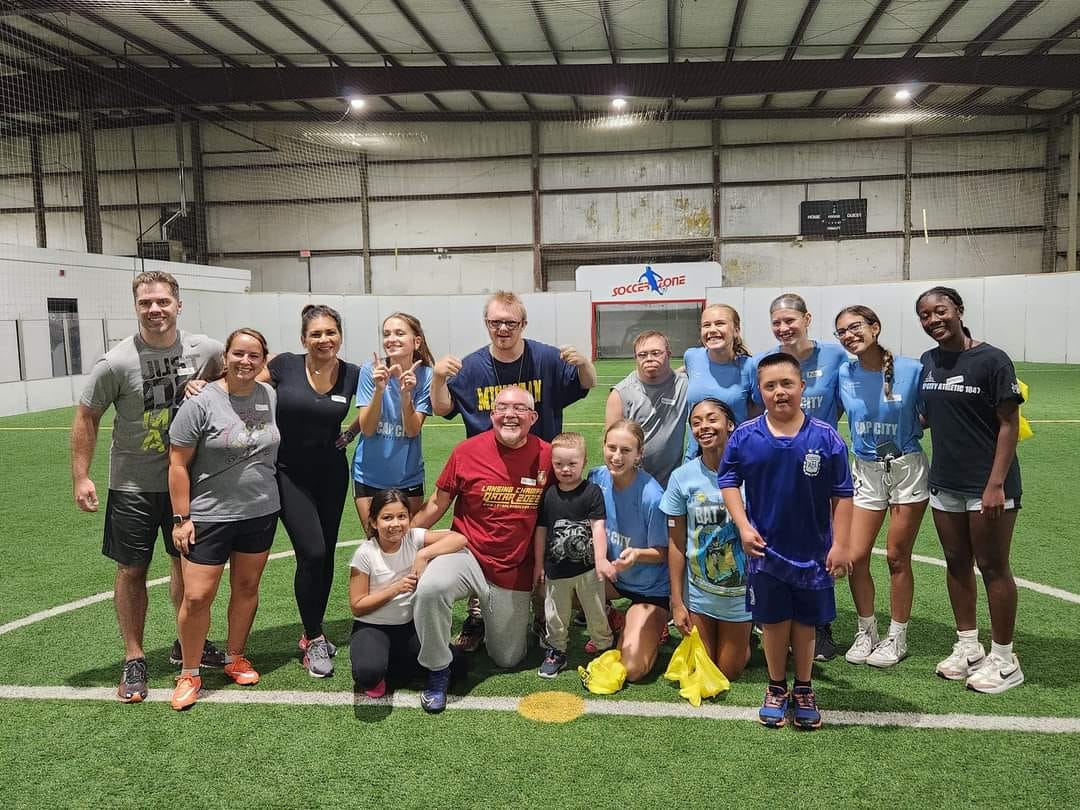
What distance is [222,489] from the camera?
12.6 feet

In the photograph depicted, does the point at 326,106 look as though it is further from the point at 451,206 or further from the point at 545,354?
the point at 545,354

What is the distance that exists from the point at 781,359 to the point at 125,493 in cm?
329

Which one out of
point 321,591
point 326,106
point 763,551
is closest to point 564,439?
point 763,551

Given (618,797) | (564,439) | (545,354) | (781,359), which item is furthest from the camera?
(545,354)

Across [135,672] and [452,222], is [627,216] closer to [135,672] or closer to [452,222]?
[452,222]

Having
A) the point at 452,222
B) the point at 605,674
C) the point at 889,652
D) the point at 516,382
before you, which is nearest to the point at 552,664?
the point at 605,674

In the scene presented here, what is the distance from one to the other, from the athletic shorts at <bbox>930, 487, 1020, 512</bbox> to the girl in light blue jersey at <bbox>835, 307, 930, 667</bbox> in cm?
15

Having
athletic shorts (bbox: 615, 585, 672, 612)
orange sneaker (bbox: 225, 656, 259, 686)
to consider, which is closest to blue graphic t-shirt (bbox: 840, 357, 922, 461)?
athletic shorts (bbox: 615, 585, 672, 612)

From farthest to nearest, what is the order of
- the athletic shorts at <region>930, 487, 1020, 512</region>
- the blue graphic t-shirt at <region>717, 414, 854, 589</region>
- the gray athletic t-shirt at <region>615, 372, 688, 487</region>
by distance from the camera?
1. the gray athletic t-shirt at <region>615, 372, 688, 487</region>
2. the athletic shorts at <region>930, 487, 1020, 512</region>
3. the blue graphic t-shirt at <region>717, 414, 854, 589</region>

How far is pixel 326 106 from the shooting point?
25000 millimetres

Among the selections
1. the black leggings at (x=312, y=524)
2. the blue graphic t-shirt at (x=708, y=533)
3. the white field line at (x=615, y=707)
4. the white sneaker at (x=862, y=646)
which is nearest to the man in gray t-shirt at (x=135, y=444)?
the white field line at (x=615, y=707)

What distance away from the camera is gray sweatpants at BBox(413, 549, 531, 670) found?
12.5 feet

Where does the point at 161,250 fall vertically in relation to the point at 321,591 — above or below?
above

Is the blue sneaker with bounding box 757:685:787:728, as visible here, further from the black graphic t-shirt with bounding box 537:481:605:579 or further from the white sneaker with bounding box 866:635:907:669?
the black graphic t-shirt with bounding box 537:481:605:579
